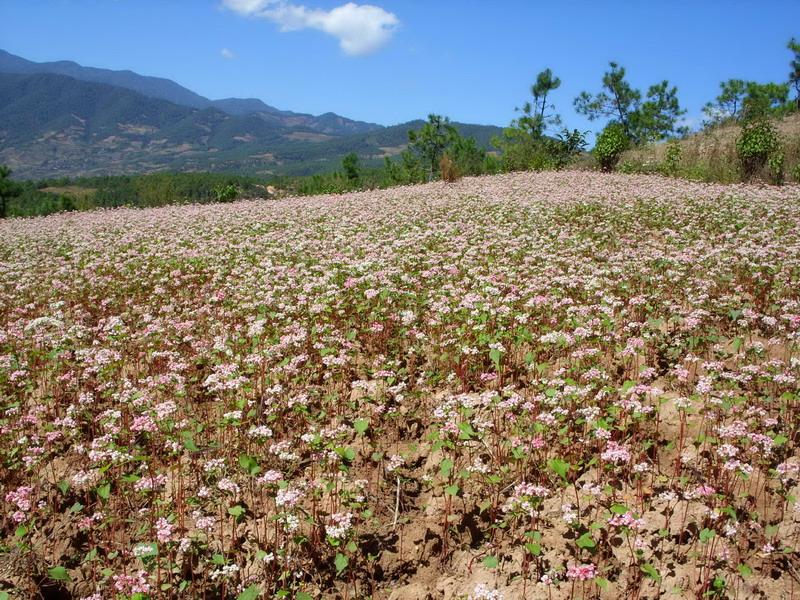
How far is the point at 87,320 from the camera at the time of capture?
9766 millimetres

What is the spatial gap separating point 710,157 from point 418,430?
1208 inches

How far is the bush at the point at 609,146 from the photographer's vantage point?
1257 inches

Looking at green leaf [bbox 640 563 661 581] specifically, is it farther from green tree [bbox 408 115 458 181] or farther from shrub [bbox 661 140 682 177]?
green tree [bbox 408 115 458 181]

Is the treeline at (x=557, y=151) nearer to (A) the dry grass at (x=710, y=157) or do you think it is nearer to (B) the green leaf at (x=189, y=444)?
(A) the dry grass at (x=710, y=157)

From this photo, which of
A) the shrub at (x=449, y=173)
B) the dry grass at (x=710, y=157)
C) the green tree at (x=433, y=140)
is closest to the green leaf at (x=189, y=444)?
the dry grass at (x=710, y=157)

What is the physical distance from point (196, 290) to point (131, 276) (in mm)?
2418

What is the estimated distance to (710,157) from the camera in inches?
1148

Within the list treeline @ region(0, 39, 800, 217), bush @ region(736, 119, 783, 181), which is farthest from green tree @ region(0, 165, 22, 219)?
bush @ region(736, 119, 783, 181)

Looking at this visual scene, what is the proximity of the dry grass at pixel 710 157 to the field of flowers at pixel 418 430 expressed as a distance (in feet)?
57.4

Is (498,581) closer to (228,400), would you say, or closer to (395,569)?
(395,569)

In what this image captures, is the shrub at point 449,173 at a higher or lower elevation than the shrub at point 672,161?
lower

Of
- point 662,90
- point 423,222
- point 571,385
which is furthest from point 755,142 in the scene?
point 662,90

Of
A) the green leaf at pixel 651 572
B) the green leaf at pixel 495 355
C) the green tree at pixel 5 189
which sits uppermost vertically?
the green tree at pixel 5 189

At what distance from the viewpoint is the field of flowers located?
165 inches
